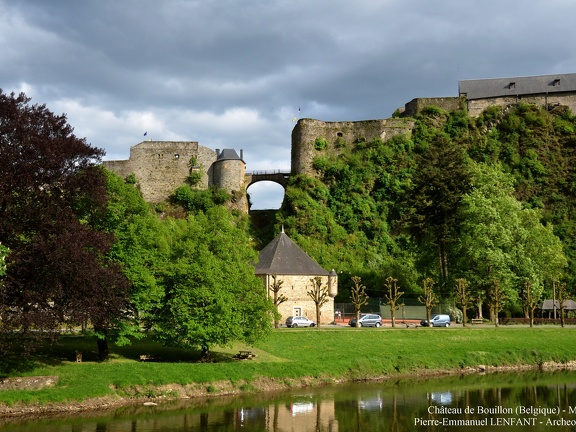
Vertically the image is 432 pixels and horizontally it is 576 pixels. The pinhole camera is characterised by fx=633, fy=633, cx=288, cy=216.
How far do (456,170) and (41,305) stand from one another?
3726cm

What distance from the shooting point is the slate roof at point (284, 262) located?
45.4m

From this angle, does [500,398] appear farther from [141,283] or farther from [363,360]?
[141,283]

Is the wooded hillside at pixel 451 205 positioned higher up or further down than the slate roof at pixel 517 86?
further down

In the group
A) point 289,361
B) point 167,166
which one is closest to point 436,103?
point 167,166

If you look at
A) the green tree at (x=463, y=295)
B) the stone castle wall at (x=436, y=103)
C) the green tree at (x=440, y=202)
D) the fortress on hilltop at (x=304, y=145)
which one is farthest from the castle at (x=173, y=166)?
the green tree at (x=463, y=295)

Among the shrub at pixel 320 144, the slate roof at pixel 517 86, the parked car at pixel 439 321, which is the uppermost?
the slate roof at pixel 517 86

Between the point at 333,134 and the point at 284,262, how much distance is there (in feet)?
95.1

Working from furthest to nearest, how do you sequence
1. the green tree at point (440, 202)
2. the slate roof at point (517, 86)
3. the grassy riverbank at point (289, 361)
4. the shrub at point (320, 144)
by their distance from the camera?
1. the slate roof at point (517, 86)
2. the shrub at point (320, 144)
3. the green tree at point (440, 202)
4. the grassy riverbank at point (289, 361)

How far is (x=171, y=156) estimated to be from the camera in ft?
241

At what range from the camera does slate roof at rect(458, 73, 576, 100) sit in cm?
7231

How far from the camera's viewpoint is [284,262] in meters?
46.2

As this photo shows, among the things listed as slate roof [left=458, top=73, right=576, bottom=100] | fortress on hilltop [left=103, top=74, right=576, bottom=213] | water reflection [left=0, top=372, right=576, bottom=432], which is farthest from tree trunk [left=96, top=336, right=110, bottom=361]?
slate roof [left=458, top=73, right=576, bottom=100]

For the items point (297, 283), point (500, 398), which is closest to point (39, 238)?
point (500, 398)

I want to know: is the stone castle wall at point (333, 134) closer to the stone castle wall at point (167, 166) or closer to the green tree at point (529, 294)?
the stone castle wall at point (167, 166)
